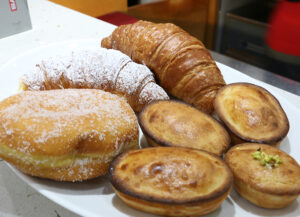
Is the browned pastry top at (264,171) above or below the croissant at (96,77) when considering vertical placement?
below

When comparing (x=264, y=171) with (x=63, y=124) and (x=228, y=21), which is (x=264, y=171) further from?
(x=228, y=21)

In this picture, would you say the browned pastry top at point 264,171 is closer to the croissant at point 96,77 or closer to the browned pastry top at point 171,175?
the browned pastry top at point 171,175

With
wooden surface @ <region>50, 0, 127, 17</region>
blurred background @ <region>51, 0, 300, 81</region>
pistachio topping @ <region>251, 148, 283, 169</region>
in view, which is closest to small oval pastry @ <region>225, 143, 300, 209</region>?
pistachio topping @ <region>251, 148, 283, 169</region>

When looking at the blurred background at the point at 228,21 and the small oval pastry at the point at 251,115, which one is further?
the blurred background at the point at 228,21

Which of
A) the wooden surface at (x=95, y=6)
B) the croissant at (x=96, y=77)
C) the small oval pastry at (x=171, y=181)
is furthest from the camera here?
the wooden surface at (x=95, y=6)

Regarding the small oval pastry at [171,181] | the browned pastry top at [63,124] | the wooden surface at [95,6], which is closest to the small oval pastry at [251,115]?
the small oval pastry at [171,181]

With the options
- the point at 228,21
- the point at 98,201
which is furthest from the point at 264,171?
the point at 228,21

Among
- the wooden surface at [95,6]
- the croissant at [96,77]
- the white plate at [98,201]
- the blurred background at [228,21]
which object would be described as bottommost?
the blurred background at [228,21]

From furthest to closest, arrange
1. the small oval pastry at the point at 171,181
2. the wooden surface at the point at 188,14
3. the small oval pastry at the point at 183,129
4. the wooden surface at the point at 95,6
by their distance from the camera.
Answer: the wooden surface at the point at 188,14
the wooden surface at the point at 95,6
the small oval pastry at the point at 183,129
the small oval pastry at the point at 171,181
